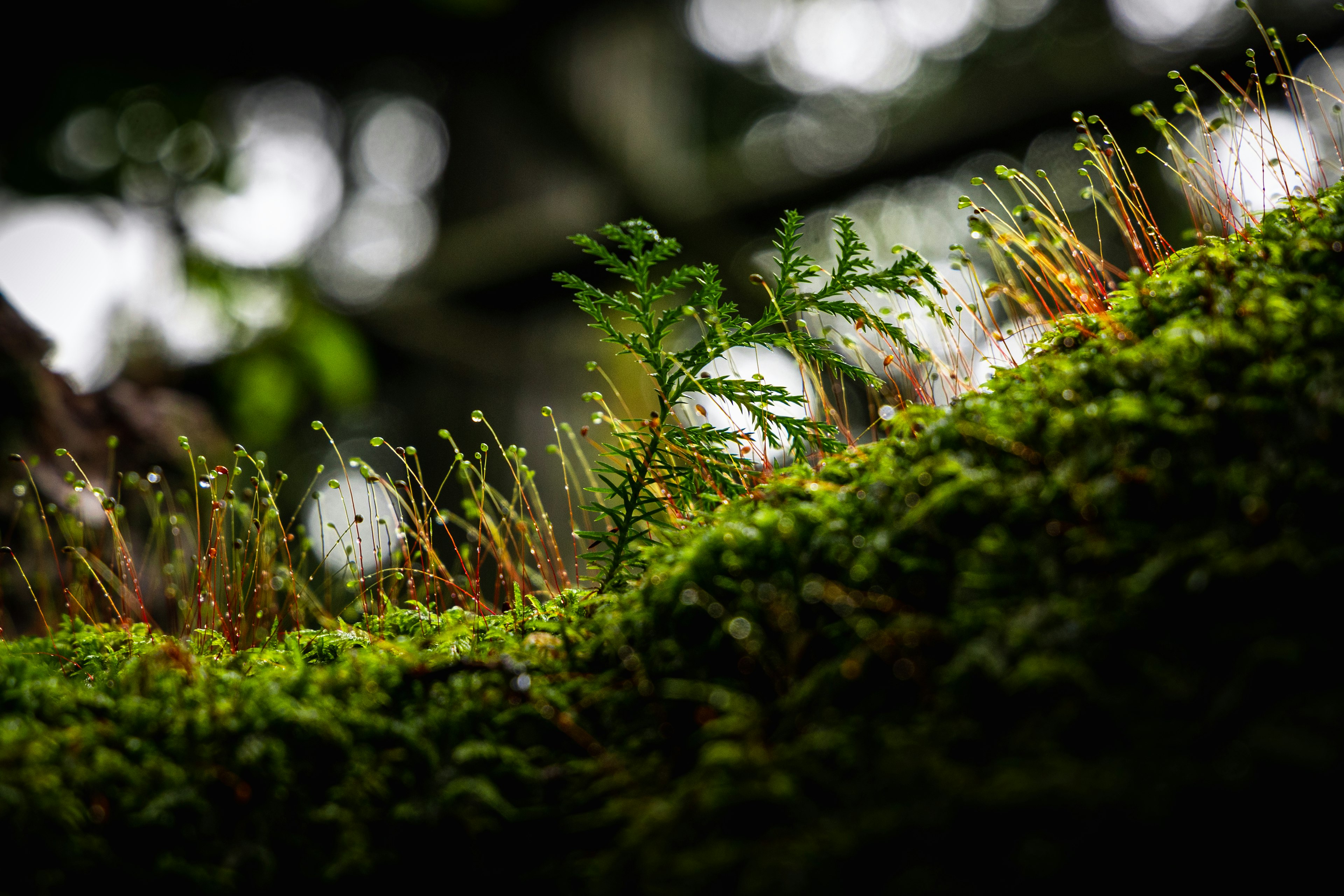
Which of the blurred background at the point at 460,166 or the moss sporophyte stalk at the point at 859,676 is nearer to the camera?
the moss sporophyte stalk at the point at 859,676

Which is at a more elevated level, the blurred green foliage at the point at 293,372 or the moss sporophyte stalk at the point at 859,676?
the blurred green foliage at the point at 293,372

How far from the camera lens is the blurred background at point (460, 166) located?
15.6ft

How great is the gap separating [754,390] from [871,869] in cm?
109

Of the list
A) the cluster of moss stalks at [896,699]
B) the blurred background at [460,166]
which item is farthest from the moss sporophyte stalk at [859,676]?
the blurred background at [460,166]

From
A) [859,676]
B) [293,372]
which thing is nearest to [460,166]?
[293,372]

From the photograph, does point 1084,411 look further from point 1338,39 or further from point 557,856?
point 1338,39

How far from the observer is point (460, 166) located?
733 centimetres

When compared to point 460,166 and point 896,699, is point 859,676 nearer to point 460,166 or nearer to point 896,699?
point 896,699

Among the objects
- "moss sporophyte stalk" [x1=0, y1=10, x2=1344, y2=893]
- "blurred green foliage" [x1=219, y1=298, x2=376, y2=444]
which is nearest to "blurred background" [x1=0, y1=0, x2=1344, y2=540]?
"blurred green foliage" [x1=219, y1=298, x2=376, y2=444]

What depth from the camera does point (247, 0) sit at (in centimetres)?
512

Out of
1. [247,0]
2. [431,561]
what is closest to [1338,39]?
[431,561]

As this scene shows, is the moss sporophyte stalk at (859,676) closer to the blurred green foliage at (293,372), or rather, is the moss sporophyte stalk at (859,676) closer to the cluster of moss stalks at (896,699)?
the cluster of moss stalks at (896,699)

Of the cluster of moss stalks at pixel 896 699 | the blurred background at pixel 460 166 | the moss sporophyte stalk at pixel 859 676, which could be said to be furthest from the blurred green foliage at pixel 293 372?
the cluster of moss stalks at pixel 896 699

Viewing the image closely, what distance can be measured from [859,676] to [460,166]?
7396 mm
